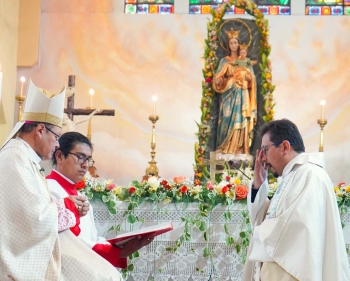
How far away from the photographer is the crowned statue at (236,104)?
26.4ft

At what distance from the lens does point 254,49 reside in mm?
8336

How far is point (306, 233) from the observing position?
3244 millimetres

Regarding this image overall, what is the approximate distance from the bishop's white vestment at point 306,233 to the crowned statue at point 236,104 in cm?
455

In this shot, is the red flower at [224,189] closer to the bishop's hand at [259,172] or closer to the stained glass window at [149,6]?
the bishop's hand at [259,172]

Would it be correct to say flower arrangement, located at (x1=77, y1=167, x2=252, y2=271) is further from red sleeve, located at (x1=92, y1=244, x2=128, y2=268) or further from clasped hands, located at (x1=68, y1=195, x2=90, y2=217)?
clasped hands, located at (x1=68, y1=195, x2=90, y2=217)

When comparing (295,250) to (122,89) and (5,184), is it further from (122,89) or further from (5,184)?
(122,89)

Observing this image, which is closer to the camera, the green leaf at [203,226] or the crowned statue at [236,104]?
the green leaf at [203,226]

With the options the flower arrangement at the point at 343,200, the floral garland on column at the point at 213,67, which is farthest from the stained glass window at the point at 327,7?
the flower arrangement at the point at 343,200

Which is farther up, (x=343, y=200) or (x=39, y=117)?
(x=39, y=117)

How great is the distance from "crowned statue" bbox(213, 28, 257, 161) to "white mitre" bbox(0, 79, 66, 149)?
4.83 m

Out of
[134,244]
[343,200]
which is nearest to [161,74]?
[343,200]

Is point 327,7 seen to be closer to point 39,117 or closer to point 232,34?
point 232,34

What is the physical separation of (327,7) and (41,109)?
703 cm

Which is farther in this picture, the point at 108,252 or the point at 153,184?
the point at 153,184
